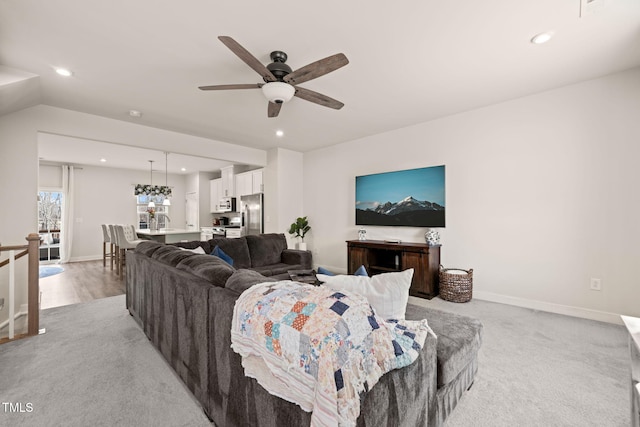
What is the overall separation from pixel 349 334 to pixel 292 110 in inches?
136

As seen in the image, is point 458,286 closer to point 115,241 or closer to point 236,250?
point 236,250

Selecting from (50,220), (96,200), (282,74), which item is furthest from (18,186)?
(50,220)

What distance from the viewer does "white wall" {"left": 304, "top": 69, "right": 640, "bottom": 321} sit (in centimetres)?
283

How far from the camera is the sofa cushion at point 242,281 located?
1341mm

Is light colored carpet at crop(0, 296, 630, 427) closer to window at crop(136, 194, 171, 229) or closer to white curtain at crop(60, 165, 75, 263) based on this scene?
white curtain at crop(60, 165, 75, 263)

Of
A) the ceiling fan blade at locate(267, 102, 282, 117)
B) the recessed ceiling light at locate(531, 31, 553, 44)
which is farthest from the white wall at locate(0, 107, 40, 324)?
the recessed ceiling light at locate(531, 31, 553, 44)

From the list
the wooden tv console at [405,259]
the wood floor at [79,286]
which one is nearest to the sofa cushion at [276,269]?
the wooden tv console at [405,259]

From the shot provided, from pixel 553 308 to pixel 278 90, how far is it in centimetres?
386

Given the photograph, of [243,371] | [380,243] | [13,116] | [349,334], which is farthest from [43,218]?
[349,334]

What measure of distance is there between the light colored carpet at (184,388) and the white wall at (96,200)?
562 centimetres

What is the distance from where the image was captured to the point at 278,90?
232 centimetres

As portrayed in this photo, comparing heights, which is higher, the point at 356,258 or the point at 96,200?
the point at 96,200

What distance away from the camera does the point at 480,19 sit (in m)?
2.04

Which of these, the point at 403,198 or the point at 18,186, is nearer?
the point at 18,186
